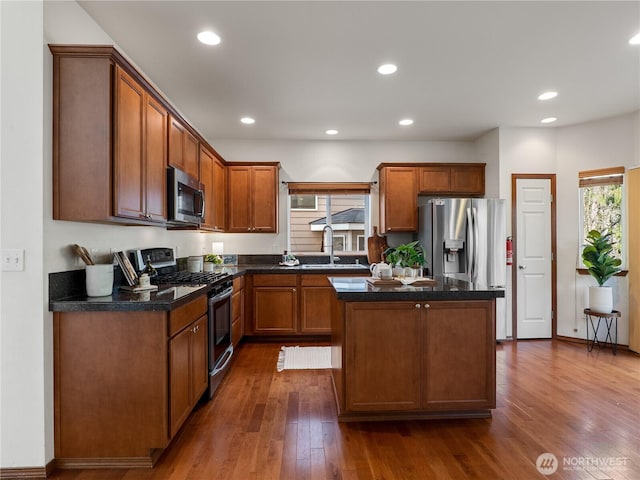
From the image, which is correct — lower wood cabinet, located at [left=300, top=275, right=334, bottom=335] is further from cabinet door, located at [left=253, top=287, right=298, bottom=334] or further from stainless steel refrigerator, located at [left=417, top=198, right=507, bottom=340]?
stainless steel refrigerator, located at [left=417, top=198, right=507, bottom=340]

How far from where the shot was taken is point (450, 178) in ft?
14.9

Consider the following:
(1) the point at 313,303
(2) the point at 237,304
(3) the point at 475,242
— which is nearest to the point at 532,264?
(3) the point at 475,242

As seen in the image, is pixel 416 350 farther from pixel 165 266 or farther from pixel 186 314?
pixel 165 266

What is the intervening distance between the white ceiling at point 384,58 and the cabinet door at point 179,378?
2.12 m

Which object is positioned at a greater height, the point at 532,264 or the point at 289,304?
the point at 532,264

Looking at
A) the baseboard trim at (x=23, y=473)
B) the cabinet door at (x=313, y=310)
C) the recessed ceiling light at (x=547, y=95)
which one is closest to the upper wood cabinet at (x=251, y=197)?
the cabinet door at (x=313, y=310)

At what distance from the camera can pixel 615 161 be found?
398 cm

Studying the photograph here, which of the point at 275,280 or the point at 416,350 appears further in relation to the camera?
the point at 275,280

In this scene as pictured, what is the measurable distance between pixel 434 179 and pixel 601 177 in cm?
198

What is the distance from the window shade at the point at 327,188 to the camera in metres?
4.86

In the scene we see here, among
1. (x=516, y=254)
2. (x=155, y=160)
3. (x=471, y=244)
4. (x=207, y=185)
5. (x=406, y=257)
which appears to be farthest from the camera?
(x=516, y=254)

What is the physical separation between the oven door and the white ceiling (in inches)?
78.0

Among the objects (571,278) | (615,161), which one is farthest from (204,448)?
(615,161)

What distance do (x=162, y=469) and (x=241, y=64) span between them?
292 cm
